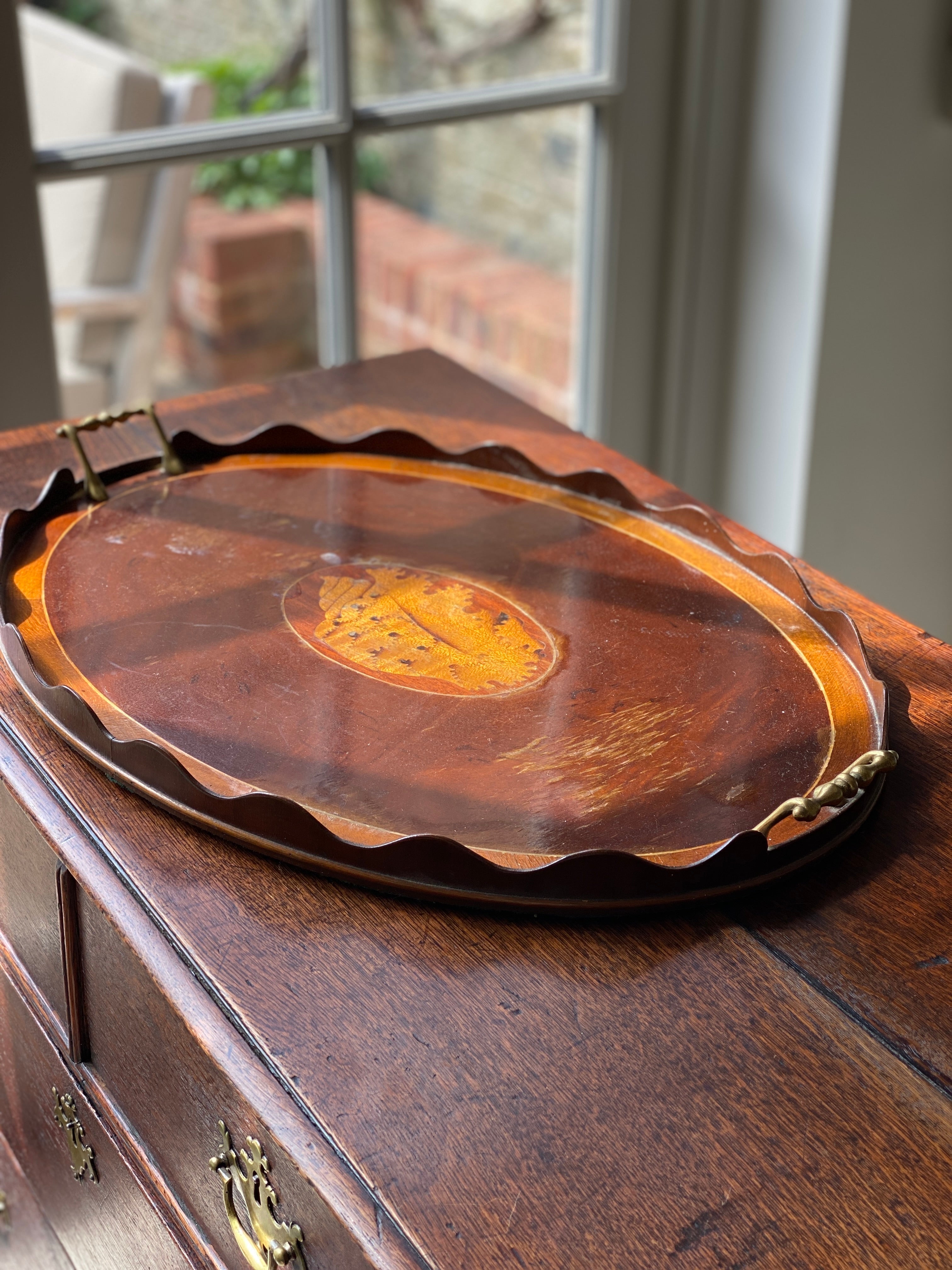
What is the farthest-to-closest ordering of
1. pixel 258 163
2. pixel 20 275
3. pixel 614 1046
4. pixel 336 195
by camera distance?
1. pixel 258 163
2. pixel 336 195
3. pixel 20 275
4. pixel 614 1046

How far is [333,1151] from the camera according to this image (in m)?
0.52

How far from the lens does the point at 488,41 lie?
5.83 feet

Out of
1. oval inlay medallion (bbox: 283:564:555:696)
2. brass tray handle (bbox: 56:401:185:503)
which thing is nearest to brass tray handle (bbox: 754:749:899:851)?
oval inlay medallion (bbox: 283:564:555:696)

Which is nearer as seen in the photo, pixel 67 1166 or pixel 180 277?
pixel 67 1166

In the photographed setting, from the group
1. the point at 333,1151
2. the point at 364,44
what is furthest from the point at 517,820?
the point at 364,44

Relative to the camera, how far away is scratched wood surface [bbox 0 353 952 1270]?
19.4 inches

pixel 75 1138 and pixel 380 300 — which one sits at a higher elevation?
pixel 380 300

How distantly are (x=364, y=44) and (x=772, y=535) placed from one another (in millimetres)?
876

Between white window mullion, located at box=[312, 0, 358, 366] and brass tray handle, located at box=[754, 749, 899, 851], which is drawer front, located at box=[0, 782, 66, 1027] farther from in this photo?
white window mullion, located at box=[312, 0, 358, 366]

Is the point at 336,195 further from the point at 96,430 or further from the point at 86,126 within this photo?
the point at 96,430

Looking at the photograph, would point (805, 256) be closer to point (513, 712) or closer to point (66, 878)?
point (513, 712)

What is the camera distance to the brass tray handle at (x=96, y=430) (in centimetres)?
95

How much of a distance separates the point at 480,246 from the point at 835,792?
156 centimetres

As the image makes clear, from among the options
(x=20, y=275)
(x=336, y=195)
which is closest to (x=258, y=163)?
(x=336, y=195)
